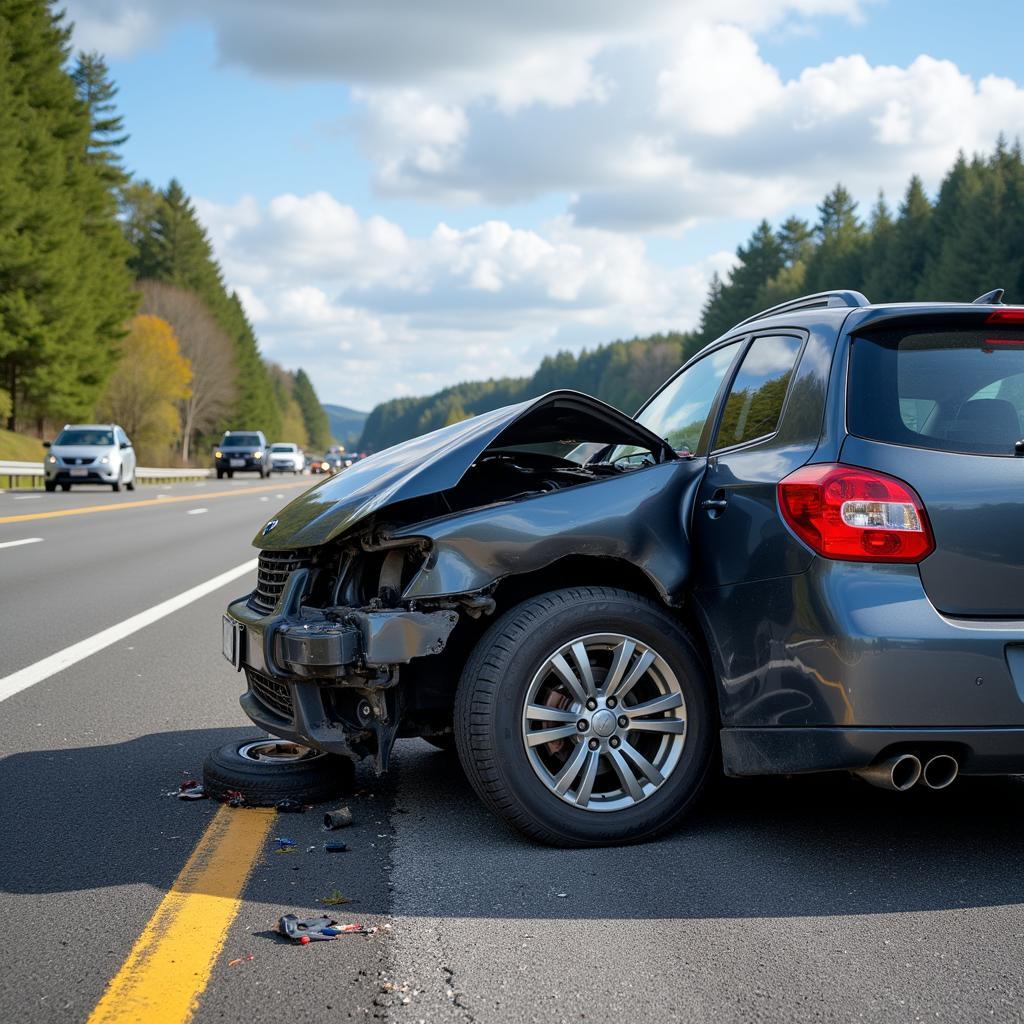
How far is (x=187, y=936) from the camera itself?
326 cm

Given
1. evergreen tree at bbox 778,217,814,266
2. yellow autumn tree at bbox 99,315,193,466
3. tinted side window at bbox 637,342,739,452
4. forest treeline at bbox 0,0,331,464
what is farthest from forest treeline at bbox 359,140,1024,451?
tinted side window at bbox 637,342,739,452

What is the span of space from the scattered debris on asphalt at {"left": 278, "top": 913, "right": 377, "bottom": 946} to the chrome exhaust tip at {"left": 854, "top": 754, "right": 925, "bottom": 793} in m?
1.47

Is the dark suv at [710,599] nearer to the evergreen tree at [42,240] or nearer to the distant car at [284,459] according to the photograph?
the evergreen tree at [42,240]

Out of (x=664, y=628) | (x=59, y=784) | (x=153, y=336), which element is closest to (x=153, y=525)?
(x=59, y=784)

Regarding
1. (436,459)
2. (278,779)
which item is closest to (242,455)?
(278,779)

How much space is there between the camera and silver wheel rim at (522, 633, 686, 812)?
4.03 metres

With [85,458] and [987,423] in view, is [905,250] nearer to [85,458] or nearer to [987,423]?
[85,458]

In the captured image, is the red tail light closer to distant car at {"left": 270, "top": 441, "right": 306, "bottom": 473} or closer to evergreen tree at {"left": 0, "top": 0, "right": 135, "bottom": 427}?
evergreen tree at {"left": 0, "top": 0, "right": 135, "bottom": 427}

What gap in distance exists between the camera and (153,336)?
267 ft

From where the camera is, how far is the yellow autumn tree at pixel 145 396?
77812 millimetres

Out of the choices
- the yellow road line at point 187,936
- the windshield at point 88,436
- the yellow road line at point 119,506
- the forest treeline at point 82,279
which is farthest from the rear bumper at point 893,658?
the forest treeline at point 82,279

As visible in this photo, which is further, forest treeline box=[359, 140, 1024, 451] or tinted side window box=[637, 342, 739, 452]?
forest treeline box=[359, 140, 1024, 451]

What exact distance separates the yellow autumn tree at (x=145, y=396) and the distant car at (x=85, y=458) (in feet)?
150

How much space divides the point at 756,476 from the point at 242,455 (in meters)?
53.7
